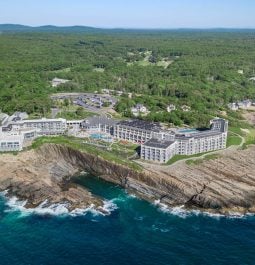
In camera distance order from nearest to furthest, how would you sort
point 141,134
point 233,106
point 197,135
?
point 197,135 < point 141,134 < point 233,106

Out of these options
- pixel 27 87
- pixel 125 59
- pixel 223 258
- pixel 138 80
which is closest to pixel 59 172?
pixel 223 258

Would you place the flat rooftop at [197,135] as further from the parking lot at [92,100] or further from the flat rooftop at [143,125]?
the parking lot at [92,100]

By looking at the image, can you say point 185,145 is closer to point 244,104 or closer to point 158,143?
point 158,143

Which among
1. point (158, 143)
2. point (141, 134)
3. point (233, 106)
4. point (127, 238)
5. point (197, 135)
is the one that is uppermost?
point (197, 135)

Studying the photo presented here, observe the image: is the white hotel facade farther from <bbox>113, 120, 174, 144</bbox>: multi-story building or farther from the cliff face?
the cliff face

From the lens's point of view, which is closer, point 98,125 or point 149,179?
point 149,179

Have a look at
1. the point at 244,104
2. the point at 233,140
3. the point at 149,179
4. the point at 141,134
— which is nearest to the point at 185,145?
the point at 141,134

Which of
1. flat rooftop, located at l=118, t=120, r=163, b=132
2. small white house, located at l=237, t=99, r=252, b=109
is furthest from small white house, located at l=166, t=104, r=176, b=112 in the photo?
small white house, located at l=237, t=99, r=252, b=109
